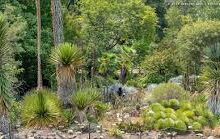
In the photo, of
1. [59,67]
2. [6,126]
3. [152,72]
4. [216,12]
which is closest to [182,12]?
[216,12]

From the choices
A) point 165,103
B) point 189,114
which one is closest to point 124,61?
point 165,103

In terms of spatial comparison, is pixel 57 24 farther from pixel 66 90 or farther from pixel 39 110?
pixel 39 110

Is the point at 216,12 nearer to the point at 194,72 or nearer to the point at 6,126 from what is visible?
the point at 194,72

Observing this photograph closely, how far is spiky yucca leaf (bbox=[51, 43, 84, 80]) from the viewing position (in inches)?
664

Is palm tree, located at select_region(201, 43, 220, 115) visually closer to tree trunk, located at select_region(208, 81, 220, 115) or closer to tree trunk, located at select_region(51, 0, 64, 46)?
tree trunk, located at select_region(208, 81, 220, 115)

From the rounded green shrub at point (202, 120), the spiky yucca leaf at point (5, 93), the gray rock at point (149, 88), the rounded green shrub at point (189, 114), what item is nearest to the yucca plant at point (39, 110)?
the spiky yucca leaf at point (5, 93)

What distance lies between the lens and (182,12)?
31.8 metres

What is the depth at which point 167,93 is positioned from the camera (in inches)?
770

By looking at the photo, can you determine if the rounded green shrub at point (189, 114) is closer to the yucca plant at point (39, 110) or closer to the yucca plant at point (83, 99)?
the yucca plant at point (83, 99)

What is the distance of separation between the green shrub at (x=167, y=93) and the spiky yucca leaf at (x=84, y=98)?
10.6ft

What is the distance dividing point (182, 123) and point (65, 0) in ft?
42.8

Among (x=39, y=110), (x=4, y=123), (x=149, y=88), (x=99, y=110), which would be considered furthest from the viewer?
(x=149, y=88)

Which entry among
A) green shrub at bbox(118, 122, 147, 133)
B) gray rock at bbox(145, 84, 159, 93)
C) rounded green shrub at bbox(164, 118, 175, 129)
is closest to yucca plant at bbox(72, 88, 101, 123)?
green shrub at bbox(118, 122, 147, 133)

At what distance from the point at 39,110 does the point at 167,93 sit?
5823 mm
